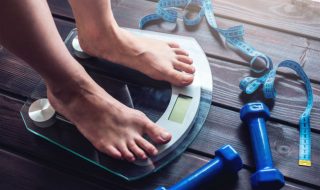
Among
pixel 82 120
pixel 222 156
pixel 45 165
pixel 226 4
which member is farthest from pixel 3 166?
pixel 226 4

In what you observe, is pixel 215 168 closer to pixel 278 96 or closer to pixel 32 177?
pixel 278 96

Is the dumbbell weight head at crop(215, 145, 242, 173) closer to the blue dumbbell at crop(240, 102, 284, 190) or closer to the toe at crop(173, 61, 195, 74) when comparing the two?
the blue dumbbell at crop(240, 102, 284, 190)

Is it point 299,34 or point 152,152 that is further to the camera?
point 299,34

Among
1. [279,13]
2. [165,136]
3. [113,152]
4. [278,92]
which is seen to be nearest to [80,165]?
[113,152]

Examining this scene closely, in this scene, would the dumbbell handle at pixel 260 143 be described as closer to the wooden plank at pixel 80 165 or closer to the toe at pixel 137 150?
the wooden plank at pixel 80 165

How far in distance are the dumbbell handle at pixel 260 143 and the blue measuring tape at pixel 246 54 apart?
9 cm

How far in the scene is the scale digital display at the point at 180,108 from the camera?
984 mm

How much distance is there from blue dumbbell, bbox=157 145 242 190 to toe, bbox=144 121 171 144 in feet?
0.32

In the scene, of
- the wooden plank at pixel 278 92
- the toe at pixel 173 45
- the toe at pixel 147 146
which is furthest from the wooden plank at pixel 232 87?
the toe at pixel 147 146

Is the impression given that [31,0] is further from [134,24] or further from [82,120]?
[134,24]

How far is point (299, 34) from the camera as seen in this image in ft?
3.79

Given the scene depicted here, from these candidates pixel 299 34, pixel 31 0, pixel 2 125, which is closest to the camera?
pixel 31 0

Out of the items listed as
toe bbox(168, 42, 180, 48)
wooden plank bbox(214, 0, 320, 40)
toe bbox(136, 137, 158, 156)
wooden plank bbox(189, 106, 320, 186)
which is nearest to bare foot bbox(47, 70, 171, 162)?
toe bbox(136, 137, 158, 156)

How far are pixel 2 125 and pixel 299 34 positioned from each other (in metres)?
0.80
